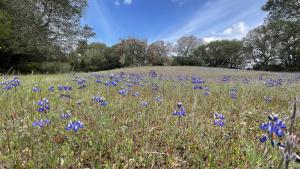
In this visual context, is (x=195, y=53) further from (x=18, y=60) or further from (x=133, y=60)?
(x=18, y=60)

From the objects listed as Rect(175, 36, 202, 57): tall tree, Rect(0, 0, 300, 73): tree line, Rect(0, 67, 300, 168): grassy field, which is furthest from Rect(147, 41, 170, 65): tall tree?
Rect(0, 67, 300, 168): grassy field

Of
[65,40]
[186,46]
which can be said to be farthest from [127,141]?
[186,46]

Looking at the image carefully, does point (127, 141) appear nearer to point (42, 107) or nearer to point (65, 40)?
point (42, 107)

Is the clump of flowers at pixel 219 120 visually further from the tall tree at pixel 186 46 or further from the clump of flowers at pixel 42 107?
the tall tree at pixel 186 46

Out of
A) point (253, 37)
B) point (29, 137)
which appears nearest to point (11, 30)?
point (29, 137)

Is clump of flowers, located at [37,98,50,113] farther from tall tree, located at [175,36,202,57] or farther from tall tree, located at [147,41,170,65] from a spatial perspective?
tall tree, located at [175,36,202,57]

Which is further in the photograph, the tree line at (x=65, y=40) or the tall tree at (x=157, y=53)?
the tall tree at (x=157, y=53)

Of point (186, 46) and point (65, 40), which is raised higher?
point (186, 46)

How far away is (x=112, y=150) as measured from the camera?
2447mm

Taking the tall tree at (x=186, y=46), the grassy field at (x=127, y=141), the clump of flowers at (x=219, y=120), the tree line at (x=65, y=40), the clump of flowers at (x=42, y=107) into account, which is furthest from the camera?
the tall tree at (x=186, y=46)

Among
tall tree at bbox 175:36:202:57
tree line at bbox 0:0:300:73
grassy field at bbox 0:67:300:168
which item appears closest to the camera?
grassy field at bbox 0:67:300:168

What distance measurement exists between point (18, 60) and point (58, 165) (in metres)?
26.9

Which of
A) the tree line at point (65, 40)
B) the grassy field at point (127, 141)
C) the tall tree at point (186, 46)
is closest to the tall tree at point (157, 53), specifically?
the tree line at point (65, 40)

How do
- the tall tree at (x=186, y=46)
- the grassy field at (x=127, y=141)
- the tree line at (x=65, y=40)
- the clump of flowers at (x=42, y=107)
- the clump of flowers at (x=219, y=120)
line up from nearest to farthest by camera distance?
the grassy field at (x=127, y=141), the clump of flowers at (x=219, y=120), the clump of flowers at (x=42, y=107), the tree line at (x=65, y=40), the tall tree at (x=186, y=46)
